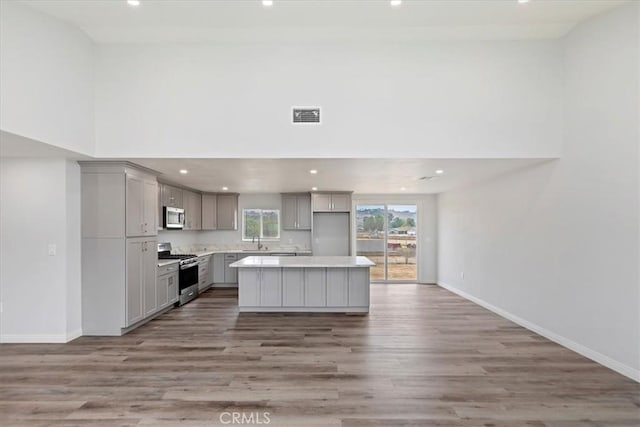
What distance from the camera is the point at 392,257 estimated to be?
8.79 m

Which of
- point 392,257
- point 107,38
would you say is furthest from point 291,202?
point 107,38

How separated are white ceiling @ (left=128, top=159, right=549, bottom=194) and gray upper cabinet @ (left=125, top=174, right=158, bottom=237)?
293 millimetres

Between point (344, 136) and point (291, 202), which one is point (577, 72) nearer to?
point (344, 136)

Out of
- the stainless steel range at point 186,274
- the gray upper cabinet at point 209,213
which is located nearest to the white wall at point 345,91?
the stainless steel range at point 186,274

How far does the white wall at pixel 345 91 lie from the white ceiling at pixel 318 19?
0.53 feet

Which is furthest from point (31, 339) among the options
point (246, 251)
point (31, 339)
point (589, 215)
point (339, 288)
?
point (589, 215)

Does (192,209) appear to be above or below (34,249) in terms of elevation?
above

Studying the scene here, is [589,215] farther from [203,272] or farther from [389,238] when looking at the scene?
[203,272]

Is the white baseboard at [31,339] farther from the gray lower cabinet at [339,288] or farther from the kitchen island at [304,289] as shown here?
the gray lower cabinet at [339,288]

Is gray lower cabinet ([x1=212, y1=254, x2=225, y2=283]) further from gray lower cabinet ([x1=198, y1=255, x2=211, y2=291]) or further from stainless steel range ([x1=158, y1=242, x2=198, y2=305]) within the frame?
stainless steel range ([x1=158, y1=242, x2=198, y2=305])

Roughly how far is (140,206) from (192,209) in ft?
9.59

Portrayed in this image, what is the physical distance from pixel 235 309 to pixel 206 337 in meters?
1.46

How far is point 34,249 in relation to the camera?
4.25 meters

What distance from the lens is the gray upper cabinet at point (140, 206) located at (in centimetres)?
464
